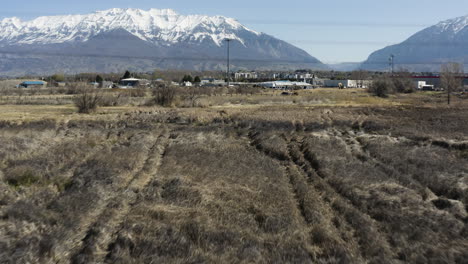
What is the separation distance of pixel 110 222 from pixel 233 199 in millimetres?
4340

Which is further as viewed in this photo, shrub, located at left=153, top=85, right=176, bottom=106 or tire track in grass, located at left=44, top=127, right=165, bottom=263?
shrub, located at left=153, top=85, right=176, bottom=106

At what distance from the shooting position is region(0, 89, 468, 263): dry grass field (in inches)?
456

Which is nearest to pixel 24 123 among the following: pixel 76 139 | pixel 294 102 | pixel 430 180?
pixel 76 139

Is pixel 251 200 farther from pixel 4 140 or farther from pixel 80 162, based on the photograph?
pixel 4 140

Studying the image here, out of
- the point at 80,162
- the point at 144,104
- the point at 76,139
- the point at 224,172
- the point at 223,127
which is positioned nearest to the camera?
the point at 224,172

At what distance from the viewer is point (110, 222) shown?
1334 cm

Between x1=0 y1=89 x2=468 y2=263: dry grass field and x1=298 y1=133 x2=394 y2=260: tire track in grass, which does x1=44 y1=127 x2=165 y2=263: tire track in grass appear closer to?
x1=0 y1=89 x2=468 y2=263: dry grass field

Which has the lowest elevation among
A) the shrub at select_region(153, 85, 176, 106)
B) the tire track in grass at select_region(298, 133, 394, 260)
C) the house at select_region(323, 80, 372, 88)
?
the tire track in grass at select_region(298, 133, 394, 260)

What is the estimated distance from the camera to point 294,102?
70.1 m

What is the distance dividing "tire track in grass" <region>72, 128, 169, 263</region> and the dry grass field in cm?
5

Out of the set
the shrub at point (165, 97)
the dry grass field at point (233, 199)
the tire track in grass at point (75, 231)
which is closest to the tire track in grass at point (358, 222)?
the dry grass field at point (233, 199)

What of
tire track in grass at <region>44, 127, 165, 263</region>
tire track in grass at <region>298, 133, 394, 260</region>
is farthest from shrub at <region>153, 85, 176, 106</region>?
tire track in grass at <region>44, 127, 165, 263</region>

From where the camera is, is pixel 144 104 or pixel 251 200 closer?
pixel 251 200

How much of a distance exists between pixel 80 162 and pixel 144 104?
40.5 metres
